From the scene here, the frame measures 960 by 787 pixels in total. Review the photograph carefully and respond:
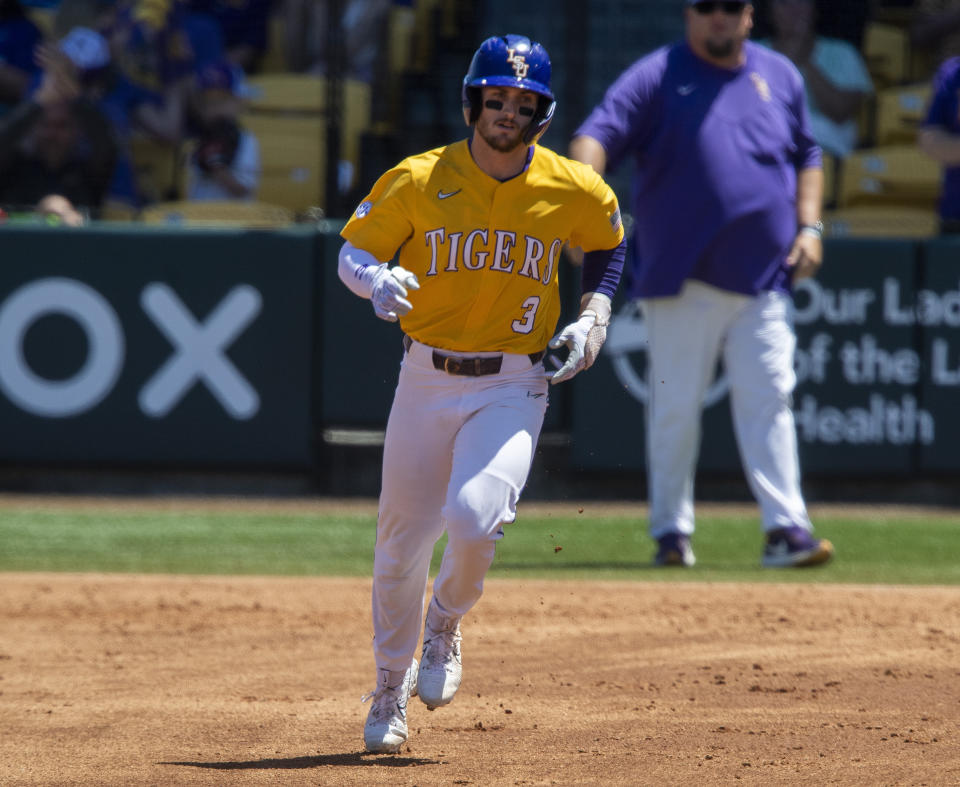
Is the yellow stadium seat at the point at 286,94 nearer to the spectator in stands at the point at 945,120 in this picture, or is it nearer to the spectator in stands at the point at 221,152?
the spectator in stands at the point at 221,152

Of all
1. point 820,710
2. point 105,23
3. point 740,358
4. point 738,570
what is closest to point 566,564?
point 738,570

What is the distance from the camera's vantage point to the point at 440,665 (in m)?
4.23

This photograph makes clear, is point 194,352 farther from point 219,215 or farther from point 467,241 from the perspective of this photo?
point 467,241

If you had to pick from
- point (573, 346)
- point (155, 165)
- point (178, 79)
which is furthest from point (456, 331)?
point (178, 79)

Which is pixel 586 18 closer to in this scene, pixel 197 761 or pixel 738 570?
pixel 738 570

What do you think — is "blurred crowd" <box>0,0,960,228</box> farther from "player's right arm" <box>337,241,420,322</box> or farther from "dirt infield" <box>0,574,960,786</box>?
"player's right arm" <box>337,241,420,322</box>

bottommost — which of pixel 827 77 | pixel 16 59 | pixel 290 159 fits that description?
pixel 290 159

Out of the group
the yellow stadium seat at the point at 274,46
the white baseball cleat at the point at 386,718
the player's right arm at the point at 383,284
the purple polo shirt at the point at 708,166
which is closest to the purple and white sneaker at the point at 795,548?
the purple polo shirt at the point at 708,166

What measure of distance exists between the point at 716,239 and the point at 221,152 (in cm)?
497

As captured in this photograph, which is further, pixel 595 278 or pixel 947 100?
pixel 947 100

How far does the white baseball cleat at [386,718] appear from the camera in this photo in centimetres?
409

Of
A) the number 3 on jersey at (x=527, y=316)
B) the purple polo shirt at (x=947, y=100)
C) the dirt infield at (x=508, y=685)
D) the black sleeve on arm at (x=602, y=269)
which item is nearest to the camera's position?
the dirt infield at (x=508, y=685)

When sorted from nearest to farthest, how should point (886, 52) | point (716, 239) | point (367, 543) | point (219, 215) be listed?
1. point (716, 239)
2. point (367, 543)
3. point (219, 215)
4. point (886, 52)

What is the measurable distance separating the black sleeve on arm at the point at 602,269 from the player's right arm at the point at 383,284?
0.68m
